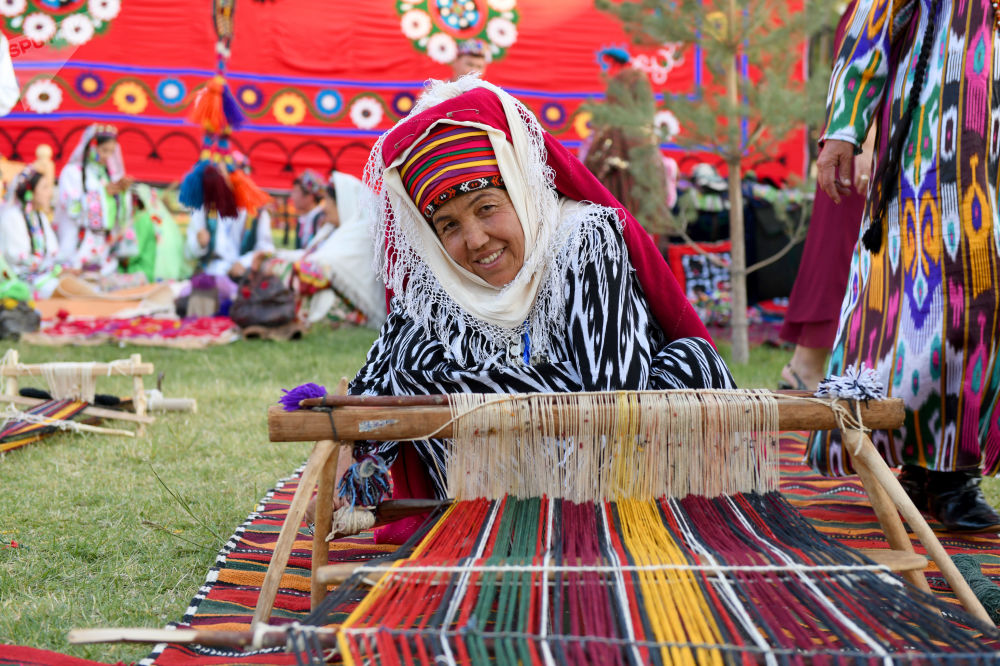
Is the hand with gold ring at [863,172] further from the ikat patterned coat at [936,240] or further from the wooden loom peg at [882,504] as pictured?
the wooden loom peg at [882,504]

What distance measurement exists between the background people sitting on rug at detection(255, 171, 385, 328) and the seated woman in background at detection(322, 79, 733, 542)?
18.6 feet

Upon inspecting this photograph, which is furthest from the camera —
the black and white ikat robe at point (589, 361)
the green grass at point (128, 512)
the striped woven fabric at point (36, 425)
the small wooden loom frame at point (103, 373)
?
the small wooden loom frame at point (103, 373)

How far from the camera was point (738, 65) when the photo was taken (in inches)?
233

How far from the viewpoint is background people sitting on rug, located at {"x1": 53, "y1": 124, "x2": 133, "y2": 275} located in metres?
9.15

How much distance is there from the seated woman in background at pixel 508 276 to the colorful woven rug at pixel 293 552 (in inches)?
12.5

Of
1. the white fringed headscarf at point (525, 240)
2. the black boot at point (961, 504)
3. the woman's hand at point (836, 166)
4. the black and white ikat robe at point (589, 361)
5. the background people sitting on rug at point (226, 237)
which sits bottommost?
the black boot at point (961, 504)

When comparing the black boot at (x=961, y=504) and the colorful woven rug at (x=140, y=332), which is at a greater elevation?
the colorful woven rug at (x=140, y=332)

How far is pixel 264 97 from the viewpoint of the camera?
1009cm

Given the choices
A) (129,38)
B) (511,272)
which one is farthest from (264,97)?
(511,272)

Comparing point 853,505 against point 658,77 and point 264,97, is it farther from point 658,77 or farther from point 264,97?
point 264,97

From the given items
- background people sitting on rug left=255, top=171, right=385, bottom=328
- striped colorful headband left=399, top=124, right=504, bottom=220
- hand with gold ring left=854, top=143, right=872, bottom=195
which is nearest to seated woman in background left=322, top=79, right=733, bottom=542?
striped colorful headband left=399, top=124, right=504, bottom=220

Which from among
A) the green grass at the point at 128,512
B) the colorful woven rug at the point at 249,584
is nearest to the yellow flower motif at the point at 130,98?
the green grass at the point at 128,512

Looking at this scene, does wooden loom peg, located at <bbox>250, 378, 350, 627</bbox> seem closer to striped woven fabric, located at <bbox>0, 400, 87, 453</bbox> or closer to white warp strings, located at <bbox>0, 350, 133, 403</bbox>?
striped woven fabric, located at <bbox>0, 400, 87, 453</bbox>

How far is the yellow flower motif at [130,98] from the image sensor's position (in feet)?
32.5
